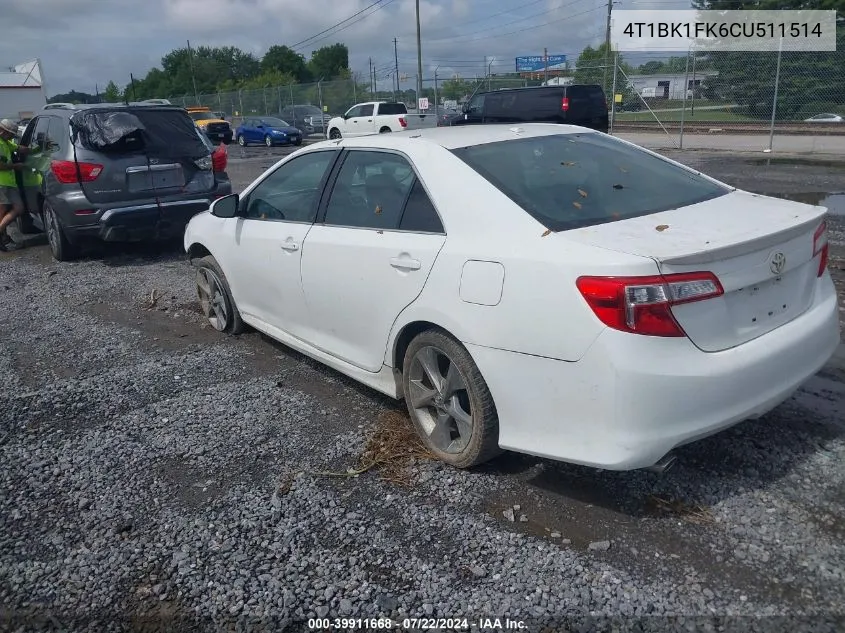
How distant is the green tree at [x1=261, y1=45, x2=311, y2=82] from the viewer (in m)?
87.8

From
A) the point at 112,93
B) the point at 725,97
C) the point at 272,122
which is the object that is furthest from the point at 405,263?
→ the point at 112,93

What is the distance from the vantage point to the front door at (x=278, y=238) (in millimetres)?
4453

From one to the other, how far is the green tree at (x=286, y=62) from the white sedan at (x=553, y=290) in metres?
88.3

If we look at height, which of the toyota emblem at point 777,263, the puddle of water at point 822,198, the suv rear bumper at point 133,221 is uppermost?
the toyota emblem at point 777,263

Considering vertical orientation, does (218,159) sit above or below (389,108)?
below

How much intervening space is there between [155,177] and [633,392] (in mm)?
7213

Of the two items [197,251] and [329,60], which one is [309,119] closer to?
[197,251]

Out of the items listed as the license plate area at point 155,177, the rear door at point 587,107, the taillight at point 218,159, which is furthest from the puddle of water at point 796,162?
the license plate area at point 155,177

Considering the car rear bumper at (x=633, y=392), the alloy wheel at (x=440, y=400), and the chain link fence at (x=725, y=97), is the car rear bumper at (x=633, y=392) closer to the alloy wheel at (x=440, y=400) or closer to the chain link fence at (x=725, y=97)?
the alloy wheel at (x=440, y=400)

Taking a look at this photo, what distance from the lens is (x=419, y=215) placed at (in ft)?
11.8

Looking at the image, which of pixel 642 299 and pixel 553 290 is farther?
pixel 553 290

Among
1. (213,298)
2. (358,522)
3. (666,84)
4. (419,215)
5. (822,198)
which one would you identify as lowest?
(358,522)

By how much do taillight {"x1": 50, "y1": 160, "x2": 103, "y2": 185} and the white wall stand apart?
2949 centimetres

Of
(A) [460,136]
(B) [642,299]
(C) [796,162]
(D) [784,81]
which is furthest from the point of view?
(D) [784,81]
